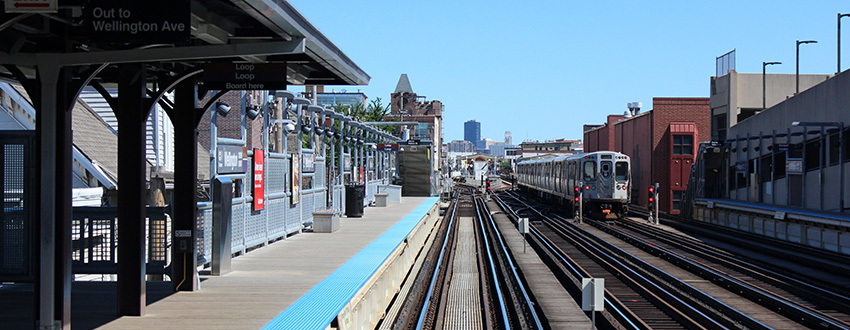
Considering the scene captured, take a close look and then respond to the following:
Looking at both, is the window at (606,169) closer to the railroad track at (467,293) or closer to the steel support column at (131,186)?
the railroad track at (467,293)

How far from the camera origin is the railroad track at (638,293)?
1280cm

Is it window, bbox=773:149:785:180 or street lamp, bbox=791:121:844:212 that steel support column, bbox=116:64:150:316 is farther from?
window, bbox=773:149:785:180

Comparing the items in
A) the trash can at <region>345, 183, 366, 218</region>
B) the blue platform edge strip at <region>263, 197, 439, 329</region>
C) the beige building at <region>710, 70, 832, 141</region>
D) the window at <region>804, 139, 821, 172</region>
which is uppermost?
the beige building at <region>710, 70, 832, 141</region>

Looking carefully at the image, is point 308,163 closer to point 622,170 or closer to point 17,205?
point 17,205

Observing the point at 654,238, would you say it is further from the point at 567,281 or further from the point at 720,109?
the point at 720,109

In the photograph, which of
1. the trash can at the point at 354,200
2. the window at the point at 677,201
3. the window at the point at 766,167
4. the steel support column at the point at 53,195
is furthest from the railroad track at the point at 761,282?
the window at the point at 677,201

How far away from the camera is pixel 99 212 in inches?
404

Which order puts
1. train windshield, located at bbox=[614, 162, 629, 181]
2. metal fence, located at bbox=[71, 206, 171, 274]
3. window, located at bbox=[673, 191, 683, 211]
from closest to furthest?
metal fence, located at bbox=[71, 206, 171, 274] < train windshield, located at bbox=[614, 162, 629, 181] < window, located at bbox=[673, 191, 683, 211]

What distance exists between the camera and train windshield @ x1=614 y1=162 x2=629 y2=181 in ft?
114

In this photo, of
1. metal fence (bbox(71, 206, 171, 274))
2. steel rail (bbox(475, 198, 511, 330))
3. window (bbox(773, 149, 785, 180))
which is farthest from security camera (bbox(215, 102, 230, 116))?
window (bbox(773, 149, 785, 180))

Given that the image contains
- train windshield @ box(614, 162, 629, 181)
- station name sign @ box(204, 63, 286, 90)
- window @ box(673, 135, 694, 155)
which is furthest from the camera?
window @ box(673, 135, 694, 155)

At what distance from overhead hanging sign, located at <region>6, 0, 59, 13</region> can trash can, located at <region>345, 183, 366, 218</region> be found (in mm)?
17855

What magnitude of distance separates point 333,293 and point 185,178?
2.47 metres

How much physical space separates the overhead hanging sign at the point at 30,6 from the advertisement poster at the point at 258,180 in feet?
26.5
